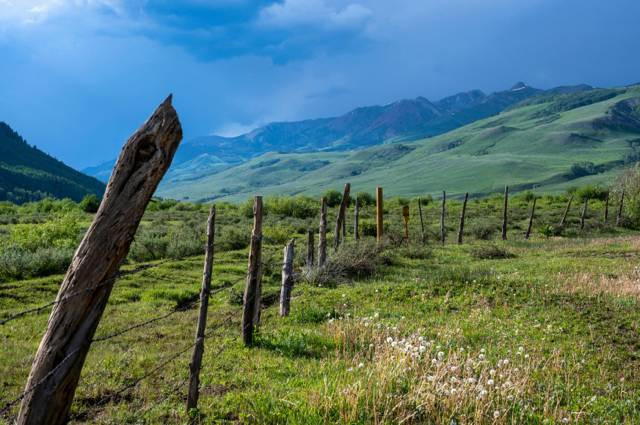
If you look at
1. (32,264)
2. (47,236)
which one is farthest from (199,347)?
(47,236)

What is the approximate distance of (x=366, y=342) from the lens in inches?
381

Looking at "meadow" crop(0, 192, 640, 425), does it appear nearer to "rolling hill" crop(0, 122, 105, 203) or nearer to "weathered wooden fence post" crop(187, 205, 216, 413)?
"weathered wooden fence post" crop(187, 205, 216, 413)

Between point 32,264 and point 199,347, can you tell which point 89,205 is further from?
point 199,347

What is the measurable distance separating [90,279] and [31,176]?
177 meters

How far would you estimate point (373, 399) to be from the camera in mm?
6242

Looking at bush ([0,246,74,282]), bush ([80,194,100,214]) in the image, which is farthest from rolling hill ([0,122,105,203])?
bush ([0,246,74,282])

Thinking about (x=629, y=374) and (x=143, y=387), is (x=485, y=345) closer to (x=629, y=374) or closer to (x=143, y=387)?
(x=629, y=374)

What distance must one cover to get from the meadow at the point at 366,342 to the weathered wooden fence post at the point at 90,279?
0.48m

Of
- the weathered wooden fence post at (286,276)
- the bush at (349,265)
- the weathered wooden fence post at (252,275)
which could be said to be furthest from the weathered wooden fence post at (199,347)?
the bush at (349,265)

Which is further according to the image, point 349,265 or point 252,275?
point 349,265

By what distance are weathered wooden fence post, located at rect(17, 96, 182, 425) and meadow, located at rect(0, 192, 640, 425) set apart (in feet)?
1.58

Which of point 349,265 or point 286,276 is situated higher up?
point 286,276

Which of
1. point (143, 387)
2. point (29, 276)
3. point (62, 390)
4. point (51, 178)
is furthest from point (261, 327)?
point (51, 178)

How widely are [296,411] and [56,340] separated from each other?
2974 millimetres
